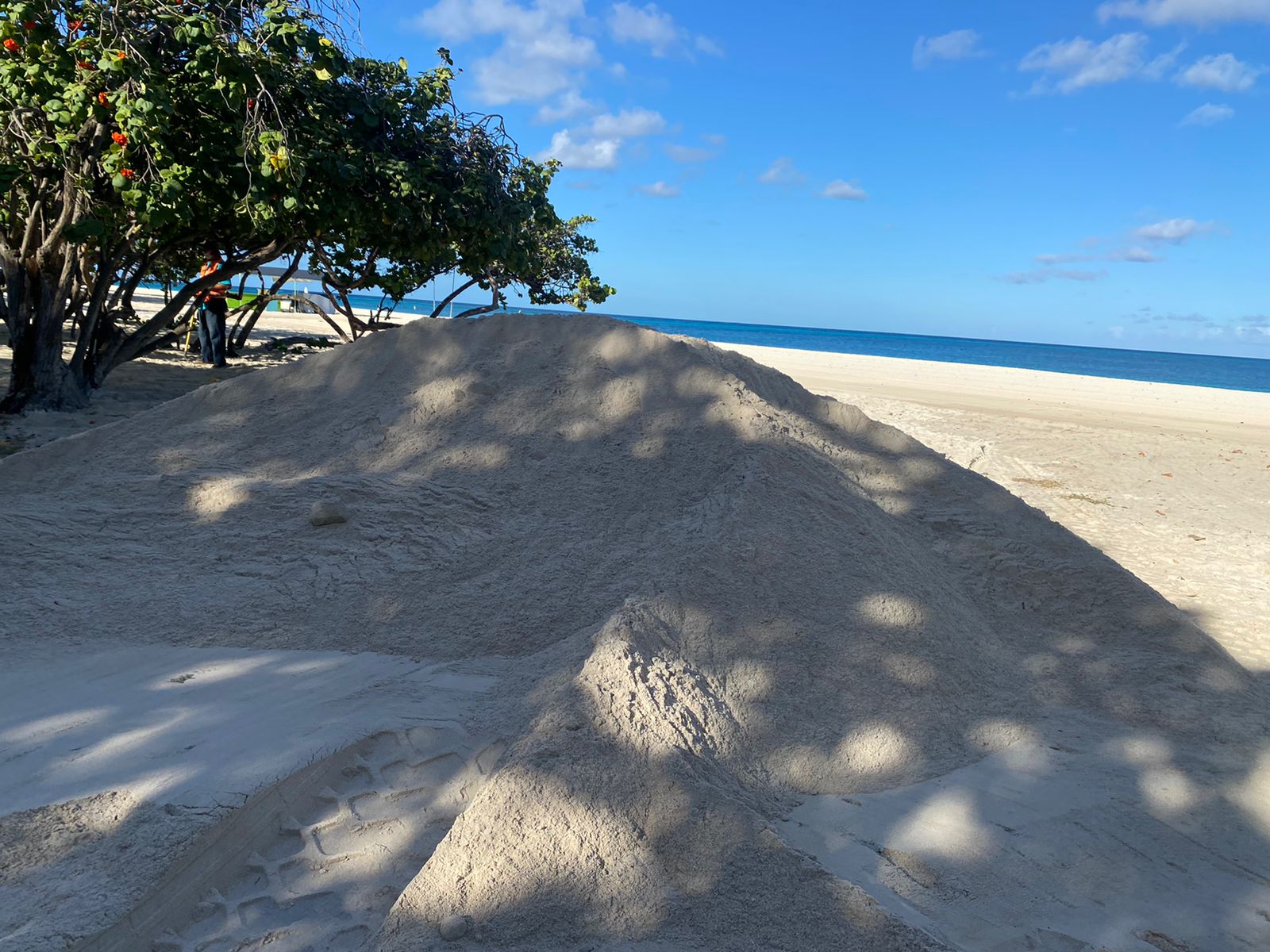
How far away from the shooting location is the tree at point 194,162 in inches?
244

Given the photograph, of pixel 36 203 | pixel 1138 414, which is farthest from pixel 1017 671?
pixel 1138 414

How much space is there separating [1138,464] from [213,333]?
1333 cm

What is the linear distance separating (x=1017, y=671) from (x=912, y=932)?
2.00m

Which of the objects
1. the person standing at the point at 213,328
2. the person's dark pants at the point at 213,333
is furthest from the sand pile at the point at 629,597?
the person's dark pants at the point at 213,333

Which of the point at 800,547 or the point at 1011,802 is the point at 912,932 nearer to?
the point at 1011,802

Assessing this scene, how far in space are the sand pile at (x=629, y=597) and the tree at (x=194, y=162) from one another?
7.75 ft

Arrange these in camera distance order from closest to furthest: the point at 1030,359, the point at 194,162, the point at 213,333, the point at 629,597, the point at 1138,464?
1. the point at 629,597
2. the point at 194,162
3. the point at 1138,464
4. the point at 213,333
5. the point at 1030,359

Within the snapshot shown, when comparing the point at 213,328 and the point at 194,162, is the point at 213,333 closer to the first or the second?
the point at 213,328

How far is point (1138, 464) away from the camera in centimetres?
1113

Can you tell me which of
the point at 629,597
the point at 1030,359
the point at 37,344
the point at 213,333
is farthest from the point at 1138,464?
the point at 1030,359

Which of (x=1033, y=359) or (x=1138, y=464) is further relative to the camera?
(x=1033, y=359)

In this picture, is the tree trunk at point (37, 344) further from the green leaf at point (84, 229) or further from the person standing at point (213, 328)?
the person standing at point (213, 328)

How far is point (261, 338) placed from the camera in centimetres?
1888

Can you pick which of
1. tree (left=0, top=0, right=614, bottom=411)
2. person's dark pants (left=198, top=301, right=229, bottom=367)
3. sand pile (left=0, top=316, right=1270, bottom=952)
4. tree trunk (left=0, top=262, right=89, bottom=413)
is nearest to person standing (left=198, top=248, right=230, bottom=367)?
person's dark pants (left=198, top=301, right=229, bottom=367)
